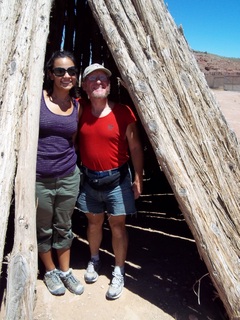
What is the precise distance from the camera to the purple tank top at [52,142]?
2369 millimetres

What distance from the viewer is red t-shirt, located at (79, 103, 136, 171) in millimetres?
2502

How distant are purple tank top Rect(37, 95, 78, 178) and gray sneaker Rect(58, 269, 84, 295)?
3.14ft

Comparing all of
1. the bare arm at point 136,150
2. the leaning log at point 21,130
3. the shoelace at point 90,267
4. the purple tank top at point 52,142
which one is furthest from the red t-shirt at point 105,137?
the shoelace at point 90,267

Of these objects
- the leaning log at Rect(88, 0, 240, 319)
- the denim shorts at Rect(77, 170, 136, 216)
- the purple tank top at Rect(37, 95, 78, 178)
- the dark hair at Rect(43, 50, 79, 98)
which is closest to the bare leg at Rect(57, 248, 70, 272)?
the denim shorts at Rect(77, 170, 136, 216)

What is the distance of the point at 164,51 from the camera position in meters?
2.56

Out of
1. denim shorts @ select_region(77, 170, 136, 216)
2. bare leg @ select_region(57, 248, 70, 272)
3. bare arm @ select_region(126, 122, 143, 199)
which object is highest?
bare arm @ select_region(126, 122, 143, 199)

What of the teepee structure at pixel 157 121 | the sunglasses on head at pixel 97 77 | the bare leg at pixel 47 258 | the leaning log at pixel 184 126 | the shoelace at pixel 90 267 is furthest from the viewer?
the shoelace at pixel 90 267

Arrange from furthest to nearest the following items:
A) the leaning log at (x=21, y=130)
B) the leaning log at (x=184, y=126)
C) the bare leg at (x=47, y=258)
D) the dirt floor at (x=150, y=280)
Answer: the bare leg at (x=47, y=258) < the dirt floor at (x=150, y=280) < the leaning log at (x=184, y=126) < the leaning log at (x=21, y=130)

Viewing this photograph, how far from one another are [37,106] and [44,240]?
3.44ft

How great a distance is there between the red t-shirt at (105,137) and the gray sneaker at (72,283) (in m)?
0.98

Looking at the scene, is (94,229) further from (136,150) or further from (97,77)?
(97,77)

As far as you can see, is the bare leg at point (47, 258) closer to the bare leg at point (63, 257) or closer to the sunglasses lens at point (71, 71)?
the bare leg at point (63, 257)

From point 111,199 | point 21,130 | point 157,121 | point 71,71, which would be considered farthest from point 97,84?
point 111,199

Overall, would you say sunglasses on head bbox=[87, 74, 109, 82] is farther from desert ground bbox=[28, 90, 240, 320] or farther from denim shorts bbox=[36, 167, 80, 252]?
desert ground bbox=[28, 90, 240, 320]
